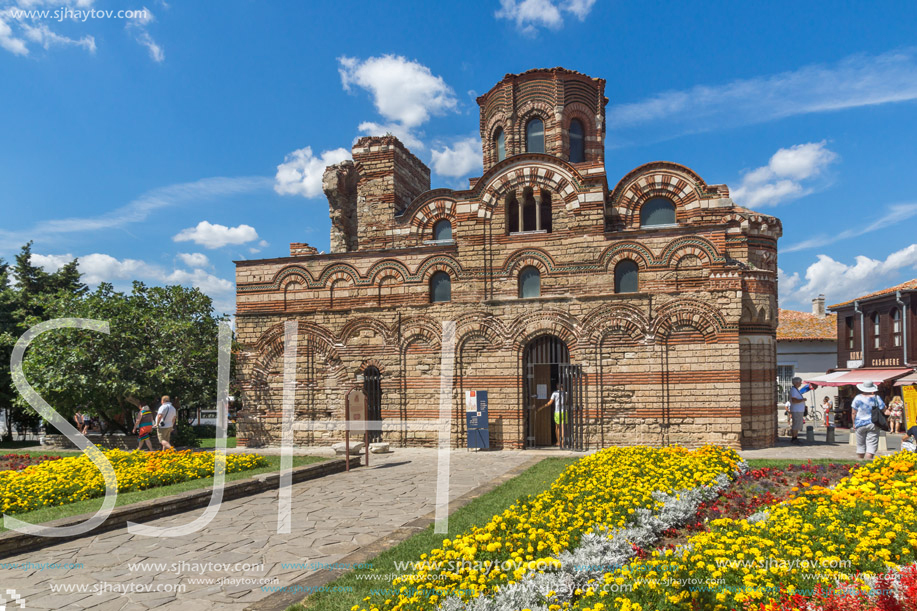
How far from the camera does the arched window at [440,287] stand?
16.8m

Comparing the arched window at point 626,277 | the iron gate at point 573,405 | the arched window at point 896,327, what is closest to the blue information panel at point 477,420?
the iron gate at point 573,405

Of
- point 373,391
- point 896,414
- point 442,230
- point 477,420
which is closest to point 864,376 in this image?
point 896,414

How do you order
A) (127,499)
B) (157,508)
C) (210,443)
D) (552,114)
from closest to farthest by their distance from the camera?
(157,508) → (127,499) → (210,443) → (552,114)

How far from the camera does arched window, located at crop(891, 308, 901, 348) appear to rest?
24953mm

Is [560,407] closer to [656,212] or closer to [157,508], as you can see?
[656,212]

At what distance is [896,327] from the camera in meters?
25.2

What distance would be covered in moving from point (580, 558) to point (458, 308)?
11484 millimetres

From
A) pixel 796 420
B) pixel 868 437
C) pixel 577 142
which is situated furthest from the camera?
pixel 577 142

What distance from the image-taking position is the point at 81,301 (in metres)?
17.4

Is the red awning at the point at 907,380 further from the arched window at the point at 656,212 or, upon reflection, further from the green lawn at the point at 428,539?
the green lawn at the point at 428,539

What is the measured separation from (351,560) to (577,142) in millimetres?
17979

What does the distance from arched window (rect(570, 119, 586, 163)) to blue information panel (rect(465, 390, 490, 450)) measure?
9812 mm

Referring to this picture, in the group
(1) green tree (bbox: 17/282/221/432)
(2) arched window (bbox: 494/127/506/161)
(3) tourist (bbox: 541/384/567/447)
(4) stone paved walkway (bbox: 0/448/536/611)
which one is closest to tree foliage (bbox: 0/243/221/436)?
(1) green tree (bbox: 17/282/221/432)

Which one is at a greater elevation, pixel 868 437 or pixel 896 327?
pixel 896 327
